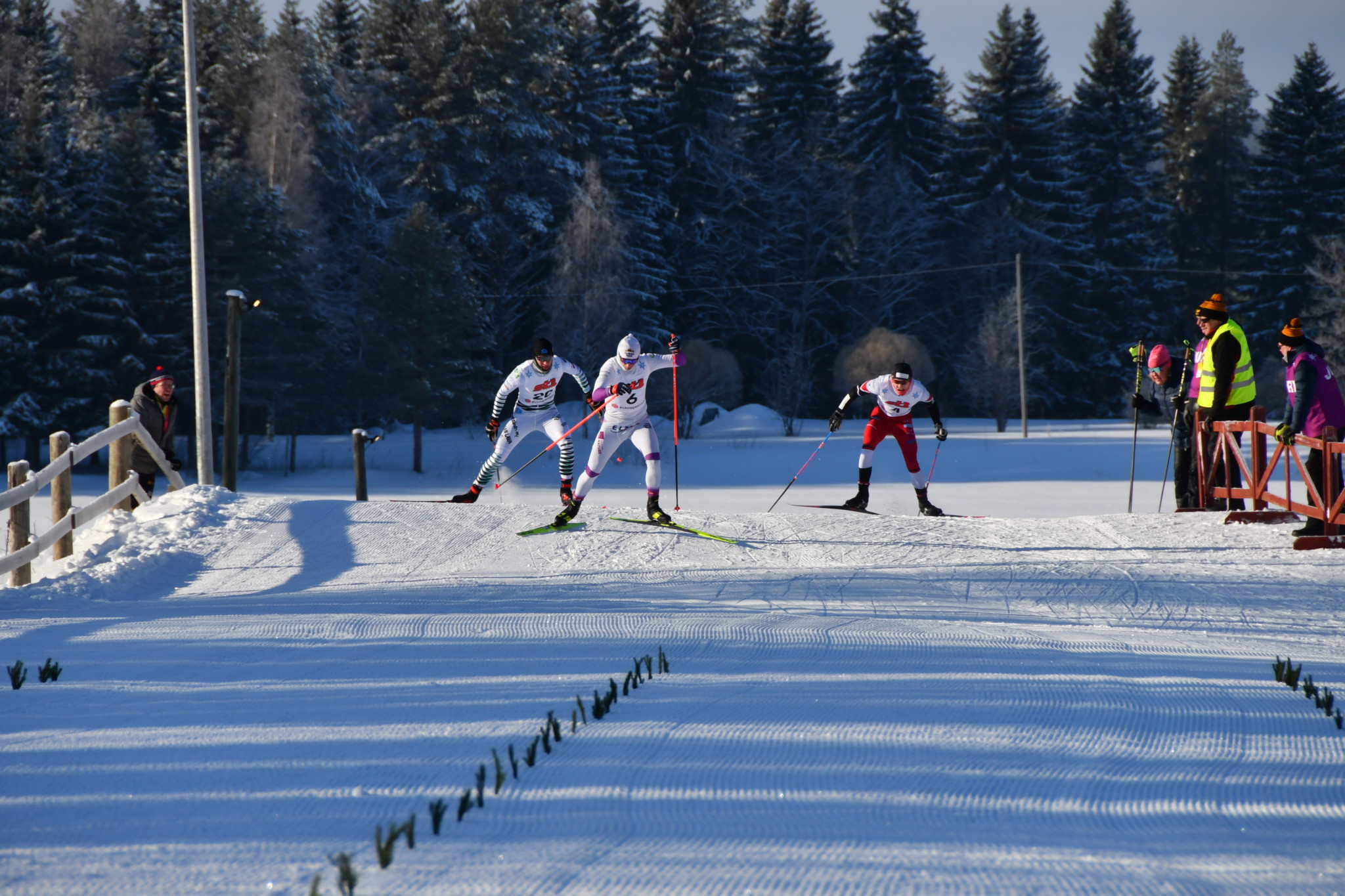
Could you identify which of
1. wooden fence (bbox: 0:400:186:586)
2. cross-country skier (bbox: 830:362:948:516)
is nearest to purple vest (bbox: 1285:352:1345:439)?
cross-country skier (bbox: 830:362:948:516)

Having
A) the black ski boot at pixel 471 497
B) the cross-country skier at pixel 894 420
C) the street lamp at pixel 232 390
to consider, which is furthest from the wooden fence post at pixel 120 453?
the cross-country skier at pixel 894 420

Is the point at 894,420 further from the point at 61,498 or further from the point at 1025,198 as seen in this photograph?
the point at 1025,198

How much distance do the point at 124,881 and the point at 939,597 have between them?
6172mm

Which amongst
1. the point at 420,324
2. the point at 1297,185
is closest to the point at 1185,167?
the point at 1297,185

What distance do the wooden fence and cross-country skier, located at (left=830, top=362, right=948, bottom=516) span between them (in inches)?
293

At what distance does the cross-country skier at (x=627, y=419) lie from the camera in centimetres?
1030

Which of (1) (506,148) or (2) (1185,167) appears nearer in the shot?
(1) (506,148)

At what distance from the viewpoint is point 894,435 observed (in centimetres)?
1195

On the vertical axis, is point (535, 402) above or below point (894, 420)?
above

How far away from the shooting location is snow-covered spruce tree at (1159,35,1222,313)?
160ft

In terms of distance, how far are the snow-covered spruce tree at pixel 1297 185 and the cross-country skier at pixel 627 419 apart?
1646 inches

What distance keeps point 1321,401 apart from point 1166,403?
326 centimetres

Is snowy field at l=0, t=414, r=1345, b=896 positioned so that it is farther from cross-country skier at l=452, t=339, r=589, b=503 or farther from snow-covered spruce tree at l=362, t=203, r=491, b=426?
snow-covered spruce tree at l=362, t=203, r=491, b=426

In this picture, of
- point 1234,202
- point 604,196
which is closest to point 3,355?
point 604,196
